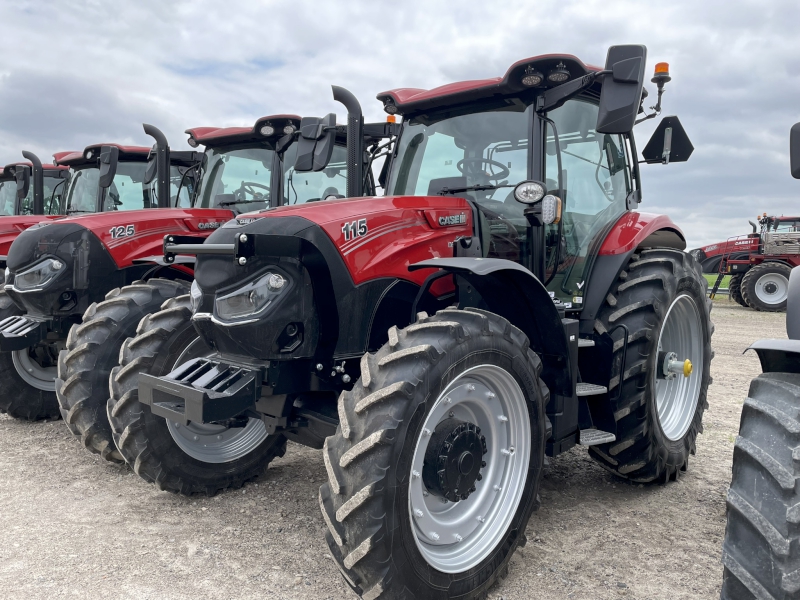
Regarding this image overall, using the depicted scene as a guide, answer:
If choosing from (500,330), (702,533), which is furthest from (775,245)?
(500,330)

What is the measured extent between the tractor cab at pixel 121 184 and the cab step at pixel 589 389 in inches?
205

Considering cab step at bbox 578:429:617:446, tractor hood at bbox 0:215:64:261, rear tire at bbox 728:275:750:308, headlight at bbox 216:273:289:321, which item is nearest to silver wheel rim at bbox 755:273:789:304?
rear tire at bbox 728:275:750:308

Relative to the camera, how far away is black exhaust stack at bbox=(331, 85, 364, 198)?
3.65 m

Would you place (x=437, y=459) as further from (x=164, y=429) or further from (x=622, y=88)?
(x=622, y=88)

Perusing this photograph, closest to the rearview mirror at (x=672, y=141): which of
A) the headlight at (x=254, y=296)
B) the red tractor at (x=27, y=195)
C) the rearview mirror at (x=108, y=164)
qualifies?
the headlight at (x=254, y=296)

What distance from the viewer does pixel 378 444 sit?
2.37 meters

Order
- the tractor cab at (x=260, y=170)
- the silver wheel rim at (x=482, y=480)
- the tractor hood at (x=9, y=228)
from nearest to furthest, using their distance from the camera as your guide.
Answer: the silver wheel rim at (x=482, y=480) < the tractor cab at (x=260, y=170) < the tractor hood at (x=9, y=228)

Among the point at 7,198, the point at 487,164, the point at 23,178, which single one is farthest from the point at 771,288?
the point at 7,198

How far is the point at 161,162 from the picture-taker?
622 cm

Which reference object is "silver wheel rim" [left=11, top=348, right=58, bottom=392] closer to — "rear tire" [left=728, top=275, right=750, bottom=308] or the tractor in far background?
the tractor in far background

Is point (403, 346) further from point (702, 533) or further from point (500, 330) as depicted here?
point (702, 533)

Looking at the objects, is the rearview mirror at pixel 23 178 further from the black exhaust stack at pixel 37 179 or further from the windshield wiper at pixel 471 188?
the windshield wiper at pixel 471 188

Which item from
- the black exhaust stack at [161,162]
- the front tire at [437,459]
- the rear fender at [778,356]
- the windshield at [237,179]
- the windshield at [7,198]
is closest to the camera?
the rear fender at [778,356]

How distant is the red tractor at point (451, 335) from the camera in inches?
99.5
